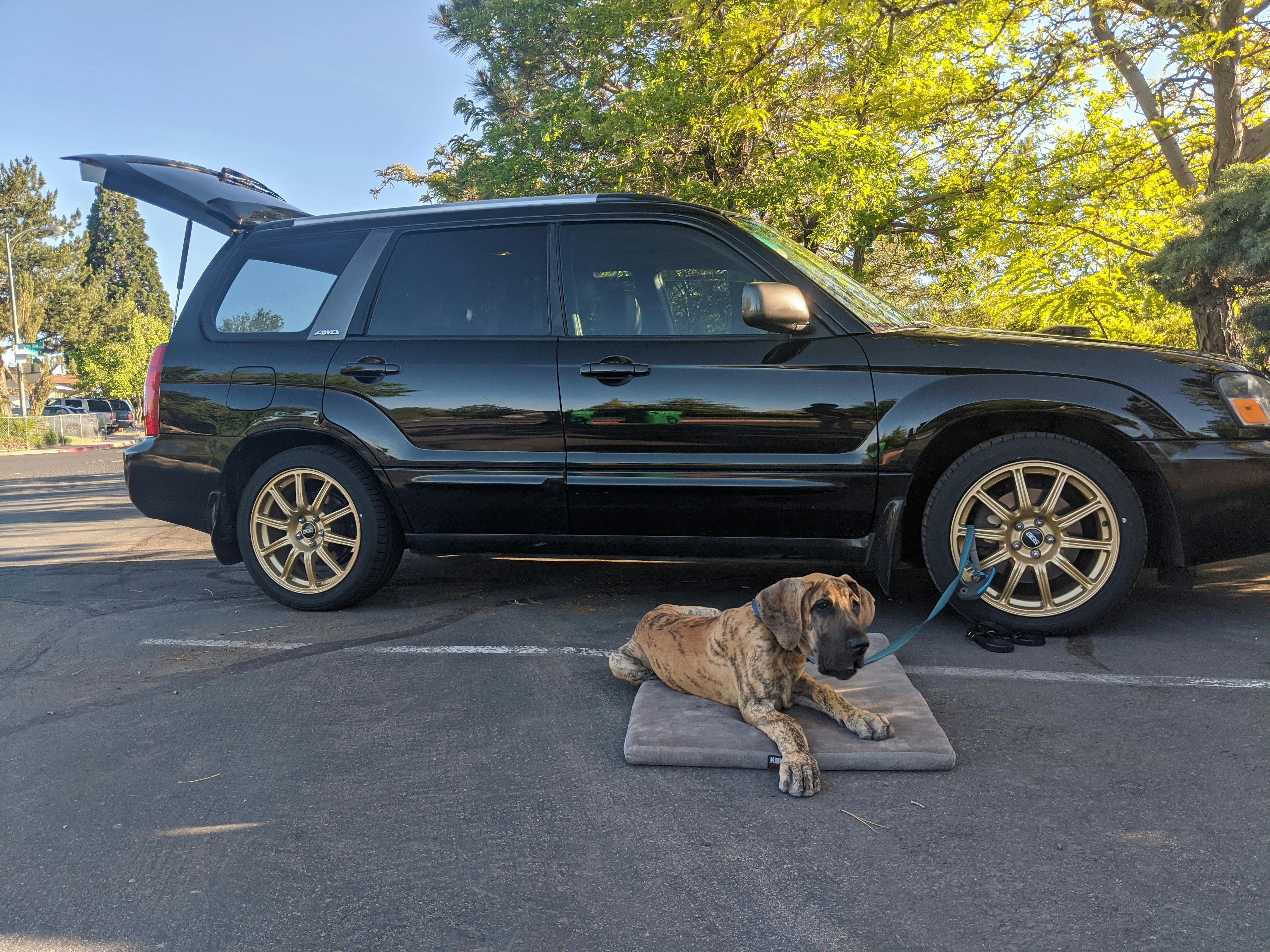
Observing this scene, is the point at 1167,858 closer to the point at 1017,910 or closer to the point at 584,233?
the point at 1017,910

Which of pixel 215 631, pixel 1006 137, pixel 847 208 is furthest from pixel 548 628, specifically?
pixel 1006 137

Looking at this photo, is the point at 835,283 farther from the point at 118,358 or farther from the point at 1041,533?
the point at 118,358

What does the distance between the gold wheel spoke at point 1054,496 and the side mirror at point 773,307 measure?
1296mm

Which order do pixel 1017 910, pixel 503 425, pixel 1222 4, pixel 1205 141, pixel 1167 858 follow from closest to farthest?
1. pixel 1017 910
2. pixel 1167 858
3. pixel 503 425
4. pixel 1222 4
5. pixel 1205 141

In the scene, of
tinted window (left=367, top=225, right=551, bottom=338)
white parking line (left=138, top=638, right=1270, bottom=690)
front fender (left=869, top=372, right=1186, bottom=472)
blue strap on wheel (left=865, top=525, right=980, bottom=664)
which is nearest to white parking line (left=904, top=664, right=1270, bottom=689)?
white parking line (left=138, top=638, right=1270, bottom=690)

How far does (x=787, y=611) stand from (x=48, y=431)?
130ft

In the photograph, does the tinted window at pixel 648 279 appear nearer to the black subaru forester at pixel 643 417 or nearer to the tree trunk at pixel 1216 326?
the black subaru forester at pixel 643 417

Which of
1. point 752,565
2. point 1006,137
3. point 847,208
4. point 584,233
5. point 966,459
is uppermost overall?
point 1006,137

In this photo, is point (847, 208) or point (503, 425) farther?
point (847, 208)

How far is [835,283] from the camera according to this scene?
452 centimetres

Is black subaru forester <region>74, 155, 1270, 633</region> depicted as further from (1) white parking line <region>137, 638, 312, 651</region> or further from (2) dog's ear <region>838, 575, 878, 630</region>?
(2) dog's ear <region>838, 575, 878, 630</region>

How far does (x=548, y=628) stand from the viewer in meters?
4.46

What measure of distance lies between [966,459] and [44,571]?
6.07 metres

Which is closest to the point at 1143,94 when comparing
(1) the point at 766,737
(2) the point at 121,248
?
(1) the point at 766,737
